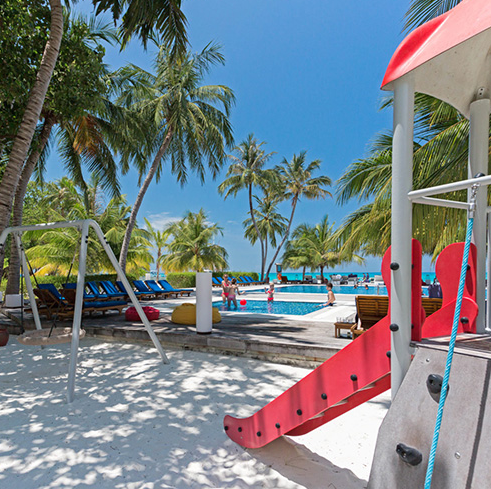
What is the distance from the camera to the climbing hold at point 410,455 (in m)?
1.52

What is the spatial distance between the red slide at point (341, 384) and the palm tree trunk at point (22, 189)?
9815 millimetres

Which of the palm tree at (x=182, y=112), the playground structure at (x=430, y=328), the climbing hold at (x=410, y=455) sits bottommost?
the climbing hold at (x=410, y=455)

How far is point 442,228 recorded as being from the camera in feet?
22.5

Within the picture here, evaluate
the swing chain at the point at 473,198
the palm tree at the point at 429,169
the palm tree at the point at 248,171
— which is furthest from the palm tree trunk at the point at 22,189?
the palm tree at the point at 248,171

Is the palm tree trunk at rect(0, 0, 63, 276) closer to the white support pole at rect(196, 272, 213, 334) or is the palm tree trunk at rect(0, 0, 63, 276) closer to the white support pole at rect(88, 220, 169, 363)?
the white support pole at rect(88, 220, 169, 363)

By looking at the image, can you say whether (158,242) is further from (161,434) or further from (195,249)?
(161,434)

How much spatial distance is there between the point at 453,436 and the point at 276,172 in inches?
1238

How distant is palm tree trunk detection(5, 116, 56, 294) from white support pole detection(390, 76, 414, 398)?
33.6 ft

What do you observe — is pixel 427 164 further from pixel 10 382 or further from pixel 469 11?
pixel 10 382

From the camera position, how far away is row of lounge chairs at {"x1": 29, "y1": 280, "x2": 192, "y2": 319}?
29.5 feet

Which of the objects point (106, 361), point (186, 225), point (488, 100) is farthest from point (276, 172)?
point (488, 100)

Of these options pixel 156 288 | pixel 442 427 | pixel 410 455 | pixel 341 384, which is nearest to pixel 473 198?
pixel 442 427

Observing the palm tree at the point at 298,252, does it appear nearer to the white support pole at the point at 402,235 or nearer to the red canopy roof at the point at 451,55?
the red canopy roof at the point at 451,55

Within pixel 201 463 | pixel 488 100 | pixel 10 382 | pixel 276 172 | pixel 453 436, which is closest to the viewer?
pixel 453 436
